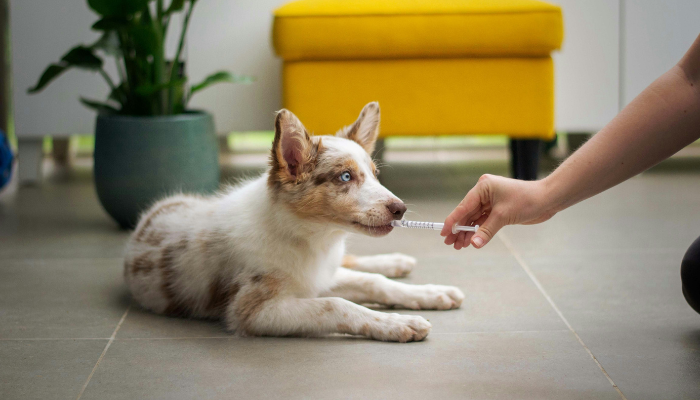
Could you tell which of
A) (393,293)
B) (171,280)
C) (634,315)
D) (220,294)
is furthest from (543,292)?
(171,280)

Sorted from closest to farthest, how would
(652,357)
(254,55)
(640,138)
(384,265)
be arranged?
(640,138) < (652,357) < (384,265) < (254,55)

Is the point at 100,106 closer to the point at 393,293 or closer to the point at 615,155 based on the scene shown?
the point at 393,293

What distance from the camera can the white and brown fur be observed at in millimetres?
1778

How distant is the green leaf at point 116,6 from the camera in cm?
275

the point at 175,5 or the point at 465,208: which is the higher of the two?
the point at 175,5

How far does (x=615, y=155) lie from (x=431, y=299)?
77 cm

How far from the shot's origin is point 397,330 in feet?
5.81

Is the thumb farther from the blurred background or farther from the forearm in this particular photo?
the blurred background

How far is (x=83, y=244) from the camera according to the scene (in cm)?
282

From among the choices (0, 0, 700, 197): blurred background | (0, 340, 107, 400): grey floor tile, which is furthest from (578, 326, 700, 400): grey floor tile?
(0, 0, 700, 197): blurred background

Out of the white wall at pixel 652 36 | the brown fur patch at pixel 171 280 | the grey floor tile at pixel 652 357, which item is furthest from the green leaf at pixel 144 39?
the white wall at pixel 652 36

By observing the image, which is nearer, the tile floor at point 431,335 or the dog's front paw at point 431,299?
the tile floor at point 431,335

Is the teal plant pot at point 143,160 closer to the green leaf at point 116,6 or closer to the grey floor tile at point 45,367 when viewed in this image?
the green leaf at point 116,6

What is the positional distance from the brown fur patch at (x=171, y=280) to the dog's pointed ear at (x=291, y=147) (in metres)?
0.43
